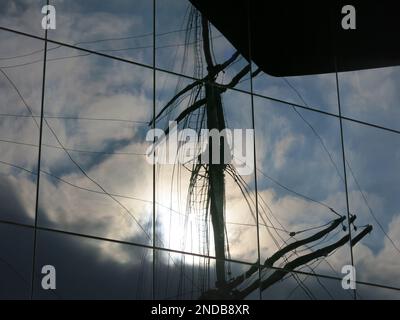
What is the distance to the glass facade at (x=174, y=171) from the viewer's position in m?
11.7

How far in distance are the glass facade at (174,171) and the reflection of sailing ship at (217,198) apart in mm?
24

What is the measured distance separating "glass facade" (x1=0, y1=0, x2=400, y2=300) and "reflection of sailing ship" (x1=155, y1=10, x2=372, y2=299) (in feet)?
0.08

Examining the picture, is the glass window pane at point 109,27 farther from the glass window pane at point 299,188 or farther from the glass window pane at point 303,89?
the glass window pane at point 299,188

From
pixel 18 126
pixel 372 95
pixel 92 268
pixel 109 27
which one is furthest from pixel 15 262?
pixel 372 95

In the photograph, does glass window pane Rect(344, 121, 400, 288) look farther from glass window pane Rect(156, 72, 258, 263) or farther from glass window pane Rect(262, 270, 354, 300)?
glass window pane Rect(156, 72, 258, 263)

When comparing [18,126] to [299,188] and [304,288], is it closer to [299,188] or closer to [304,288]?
[299,188]

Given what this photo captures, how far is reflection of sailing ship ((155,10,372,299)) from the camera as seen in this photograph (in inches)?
519

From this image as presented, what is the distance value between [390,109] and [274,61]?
2.82 metres

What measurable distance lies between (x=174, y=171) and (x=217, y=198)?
0.93 metres

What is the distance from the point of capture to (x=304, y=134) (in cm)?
1515

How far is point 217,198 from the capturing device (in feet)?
44.8

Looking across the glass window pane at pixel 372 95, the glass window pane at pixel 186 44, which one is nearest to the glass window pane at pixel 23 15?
the glass window pane at pixel 186 44
